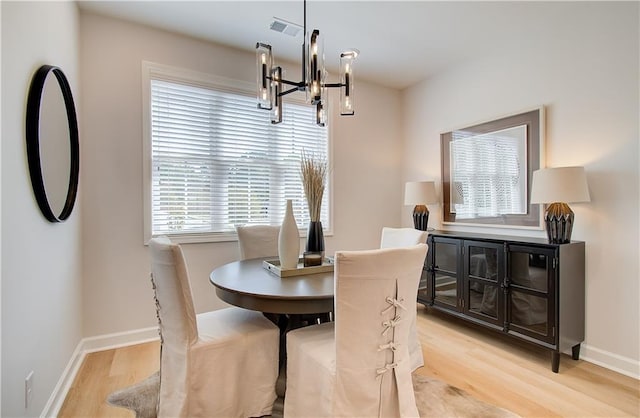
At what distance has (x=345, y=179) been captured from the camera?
3.98 metres

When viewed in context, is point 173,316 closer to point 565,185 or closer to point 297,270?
point 297,270

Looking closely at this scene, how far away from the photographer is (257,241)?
2875mm

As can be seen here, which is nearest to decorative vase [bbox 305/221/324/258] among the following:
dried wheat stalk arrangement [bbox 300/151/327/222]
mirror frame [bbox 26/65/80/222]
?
dried wheat stalk arrangement [bbox 300/151/327/222]

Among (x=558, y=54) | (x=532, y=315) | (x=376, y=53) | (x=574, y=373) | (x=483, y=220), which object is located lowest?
(x=574, y=373)

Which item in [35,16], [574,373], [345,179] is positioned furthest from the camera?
[345,179]

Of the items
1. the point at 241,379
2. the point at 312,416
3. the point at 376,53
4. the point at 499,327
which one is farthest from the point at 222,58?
the point at 499,327

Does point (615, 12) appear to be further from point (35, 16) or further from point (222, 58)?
point (35, 16)

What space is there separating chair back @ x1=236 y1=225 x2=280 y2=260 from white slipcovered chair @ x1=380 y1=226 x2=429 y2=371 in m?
0.95

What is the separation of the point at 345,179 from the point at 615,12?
8.55 ft

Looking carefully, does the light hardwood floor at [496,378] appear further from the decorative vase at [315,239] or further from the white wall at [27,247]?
the decorative vase at [315,239]

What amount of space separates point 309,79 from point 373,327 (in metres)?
1.38

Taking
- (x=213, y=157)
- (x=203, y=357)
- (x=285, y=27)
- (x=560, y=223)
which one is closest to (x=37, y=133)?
(x=203, y=357)

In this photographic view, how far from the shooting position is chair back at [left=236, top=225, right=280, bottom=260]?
2836mm

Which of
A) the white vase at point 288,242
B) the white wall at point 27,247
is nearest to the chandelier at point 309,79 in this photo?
the white vase at point 288,242
